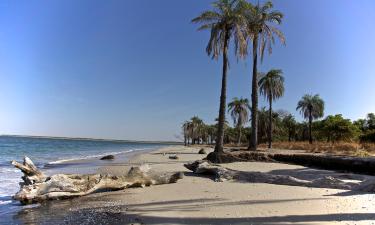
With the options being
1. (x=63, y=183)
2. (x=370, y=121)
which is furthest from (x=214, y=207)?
(x=370, y=121)

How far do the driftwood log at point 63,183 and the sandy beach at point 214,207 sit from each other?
1.25ft

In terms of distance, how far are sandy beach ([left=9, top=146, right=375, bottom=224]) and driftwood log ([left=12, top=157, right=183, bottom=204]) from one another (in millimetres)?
382

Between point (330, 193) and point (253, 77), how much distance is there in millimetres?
22481

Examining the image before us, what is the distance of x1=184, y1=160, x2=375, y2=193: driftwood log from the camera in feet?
37.7

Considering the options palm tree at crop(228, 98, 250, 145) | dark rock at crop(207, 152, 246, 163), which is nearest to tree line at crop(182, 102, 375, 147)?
palm tree at crop(228, 98, 250, 145)

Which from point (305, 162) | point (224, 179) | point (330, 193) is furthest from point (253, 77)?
point (330, 193)

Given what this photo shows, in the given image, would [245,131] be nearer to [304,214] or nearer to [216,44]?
[216,44]

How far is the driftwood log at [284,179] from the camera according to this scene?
37.7 feet

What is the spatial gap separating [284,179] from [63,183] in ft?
24.7

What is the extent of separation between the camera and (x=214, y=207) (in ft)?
29.2

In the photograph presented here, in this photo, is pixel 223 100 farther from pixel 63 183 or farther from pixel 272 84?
pixel 272 84

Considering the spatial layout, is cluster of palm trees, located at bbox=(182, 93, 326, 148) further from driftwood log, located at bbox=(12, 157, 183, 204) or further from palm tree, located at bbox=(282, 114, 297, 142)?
driftwood log, located at bbox=(12, 157, 183, 204)

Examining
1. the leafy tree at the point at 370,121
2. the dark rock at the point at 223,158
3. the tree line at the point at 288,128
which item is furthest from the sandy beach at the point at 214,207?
the leafy tree at the point at 370,121

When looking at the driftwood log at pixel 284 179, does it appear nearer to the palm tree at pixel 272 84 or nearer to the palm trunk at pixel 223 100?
the palm trunk at pixel 223 100
